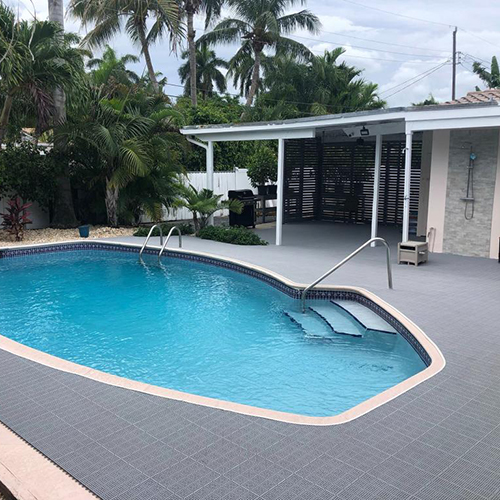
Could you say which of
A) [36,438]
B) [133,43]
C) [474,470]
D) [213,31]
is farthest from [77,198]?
[213,31]

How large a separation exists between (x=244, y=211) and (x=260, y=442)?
13.1 m

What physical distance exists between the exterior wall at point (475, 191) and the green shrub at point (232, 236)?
14.3 ft

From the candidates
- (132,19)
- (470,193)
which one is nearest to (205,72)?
(132,19)

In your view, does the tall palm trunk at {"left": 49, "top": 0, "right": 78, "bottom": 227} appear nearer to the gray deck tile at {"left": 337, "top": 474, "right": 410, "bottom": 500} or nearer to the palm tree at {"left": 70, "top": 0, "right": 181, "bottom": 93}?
the palm tree at {"left": 70, "top": 0, "right": 181, "bottom": 93}

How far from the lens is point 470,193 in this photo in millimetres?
Answer: 11430

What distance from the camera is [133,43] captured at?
2389 centimetres

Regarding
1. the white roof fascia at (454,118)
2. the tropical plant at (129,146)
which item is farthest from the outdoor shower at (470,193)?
the tropical plant at (129,146)

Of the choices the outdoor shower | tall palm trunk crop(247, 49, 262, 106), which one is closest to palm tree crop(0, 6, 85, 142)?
the outdoor shower

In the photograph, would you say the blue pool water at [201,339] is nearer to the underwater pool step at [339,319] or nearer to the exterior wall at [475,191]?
the underwater pool step at [339,319]

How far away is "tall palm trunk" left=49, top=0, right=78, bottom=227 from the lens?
1580 centimetres

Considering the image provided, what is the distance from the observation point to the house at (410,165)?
35.8ft

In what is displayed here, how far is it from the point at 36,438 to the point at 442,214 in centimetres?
990

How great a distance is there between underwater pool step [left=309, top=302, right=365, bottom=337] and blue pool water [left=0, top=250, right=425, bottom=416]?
169mm

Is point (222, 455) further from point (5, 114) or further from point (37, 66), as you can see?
point (5, 114)
